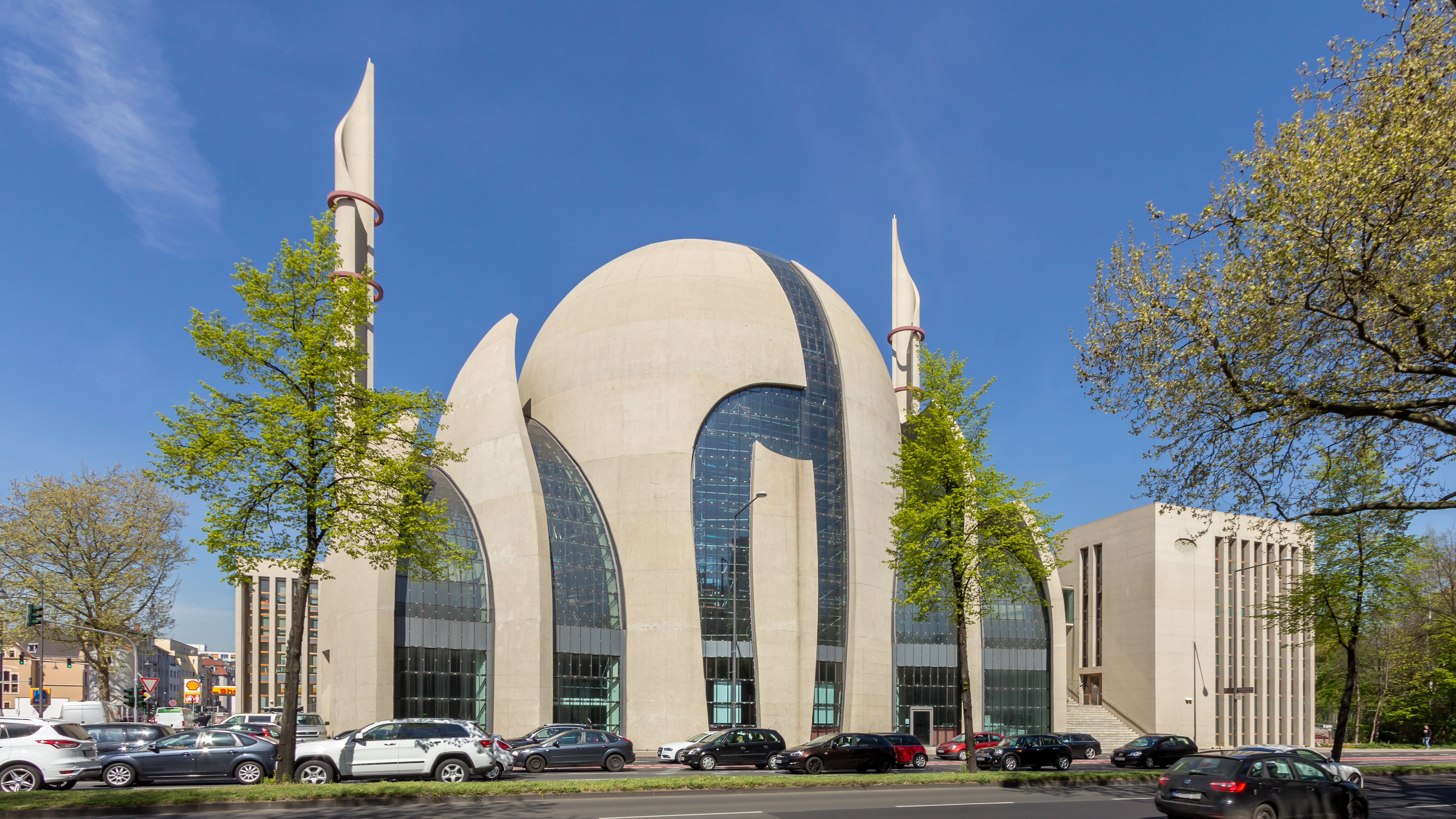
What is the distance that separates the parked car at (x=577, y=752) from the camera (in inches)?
1112

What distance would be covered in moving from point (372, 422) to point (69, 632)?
1309 inches

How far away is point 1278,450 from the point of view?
1653 cm

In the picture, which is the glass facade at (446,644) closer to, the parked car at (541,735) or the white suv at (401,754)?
the parked car at (541,735)

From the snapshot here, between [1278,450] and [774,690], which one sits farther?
[774,690]

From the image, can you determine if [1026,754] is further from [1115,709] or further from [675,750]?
[1115,709]

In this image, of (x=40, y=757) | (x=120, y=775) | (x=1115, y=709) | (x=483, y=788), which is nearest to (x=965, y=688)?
(x=483, y=788)

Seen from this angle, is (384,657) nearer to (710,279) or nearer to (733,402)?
(733,402)

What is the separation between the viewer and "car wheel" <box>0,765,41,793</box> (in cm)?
1984

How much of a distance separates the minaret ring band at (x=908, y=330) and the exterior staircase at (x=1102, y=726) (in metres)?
24.7

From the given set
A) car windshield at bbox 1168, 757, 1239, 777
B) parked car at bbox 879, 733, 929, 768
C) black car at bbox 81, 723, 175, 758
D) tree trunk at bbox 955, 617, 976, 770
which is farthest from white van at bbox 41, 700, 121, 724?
car windshield at bbox 1168, 757, 1239, 777

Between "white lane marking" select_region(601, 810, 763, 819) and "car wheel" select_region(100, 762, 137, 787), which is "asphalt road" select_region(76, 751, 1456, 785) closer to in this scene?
"car wheel" select_region(100, 762, 137, 787)

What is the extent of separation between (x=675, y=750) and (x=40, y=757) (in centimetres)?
1854

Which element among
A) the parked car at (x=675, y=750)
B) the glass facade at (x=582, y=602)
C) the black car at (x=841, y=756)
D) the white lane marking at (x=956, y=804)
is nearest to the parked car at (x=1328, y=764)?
the white lane marking at (x=956, y=804)

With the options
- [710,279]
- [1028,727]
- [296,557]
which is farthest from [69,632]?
[1028,727]
